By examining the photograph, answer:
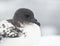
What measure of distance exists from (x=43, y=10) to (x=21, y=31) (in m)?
0.53

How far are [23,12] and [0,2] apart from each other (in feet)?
1.38

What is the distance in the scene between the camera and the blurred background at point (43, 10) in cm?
138

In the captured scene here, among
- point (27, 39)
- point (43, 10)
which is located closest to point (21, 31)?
point (27, 39)

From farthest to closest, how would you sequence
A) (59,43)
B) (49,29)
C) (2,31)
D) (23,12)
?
(49,29) → (59,43) → (23,12) → (2,31)

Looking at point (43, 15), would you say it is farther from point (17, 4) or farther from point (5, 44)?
point (5, 44)

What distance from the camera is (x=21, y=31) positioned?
93cm

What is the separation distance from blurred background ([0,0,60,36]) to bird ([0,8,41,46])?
13.1 inches

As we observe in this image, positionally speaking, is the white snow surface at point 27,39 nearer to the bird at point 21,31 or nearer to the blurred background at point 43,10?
the bird at point 21,31

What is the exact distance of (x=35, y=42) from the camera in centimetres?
98

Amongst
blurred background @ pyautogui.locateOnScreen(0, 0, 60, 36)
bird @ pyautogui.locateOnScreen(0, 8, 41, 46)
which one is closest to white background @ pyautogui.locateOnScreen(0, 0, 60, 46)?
blurred background @ pyautogui.locateOnScreen(0, 0, 60, 36)

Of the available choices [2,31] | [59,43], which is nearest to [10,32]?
[2,31]

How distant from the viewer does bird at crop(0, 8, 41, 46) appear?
911mm

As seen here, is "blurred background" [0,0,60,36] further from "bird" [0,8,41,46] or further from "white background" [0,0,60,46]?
"bird" [0,8,41,46]

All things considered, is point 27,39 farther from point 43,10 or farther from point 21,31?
point 43,10
